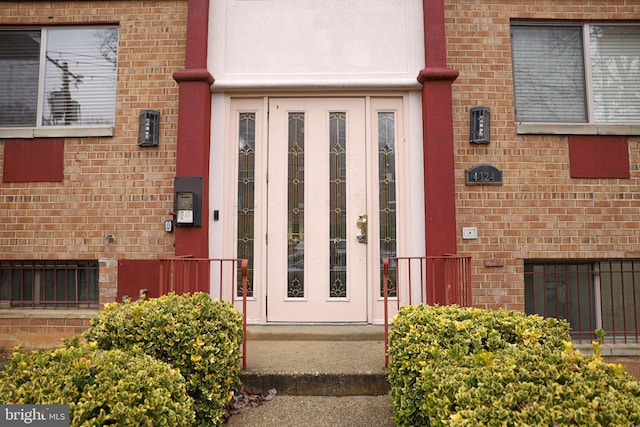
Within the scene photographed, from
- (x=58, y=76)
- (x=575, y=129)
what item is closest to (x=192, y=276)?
(x=58, y=76)

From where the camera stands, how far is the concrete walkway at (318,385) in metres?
3.30

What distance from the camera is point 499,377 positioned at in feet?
6.97

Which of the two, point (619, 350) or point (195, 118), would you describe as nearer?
point (619, 350)

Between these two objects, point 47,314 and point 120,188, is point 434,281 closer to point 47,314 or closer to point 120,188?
point 120,188

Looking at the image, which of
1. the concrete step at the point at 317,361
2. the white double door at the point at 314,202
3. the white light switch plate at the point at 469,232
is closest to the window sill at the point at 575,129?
the white light switch plate at the point at 469,232

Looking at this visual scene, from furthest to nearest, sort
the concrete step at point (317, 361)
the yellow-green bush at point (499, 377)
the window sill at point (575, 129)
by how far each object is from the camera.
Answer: the window sill at point (575, 129), the concrete step at point (317, 361), the yellow-green bush at point (499, 377)

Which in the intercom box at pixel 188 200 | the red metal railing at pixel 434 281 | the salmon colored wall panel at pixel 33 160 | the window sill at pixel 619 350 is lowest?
the window sill at pixel 619 350

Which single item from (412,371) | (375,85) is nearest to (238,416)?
(412,371)

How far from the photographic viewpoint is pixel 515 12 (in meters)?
5.19

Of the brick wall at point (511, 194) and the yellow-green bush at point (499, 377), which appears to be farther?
the brick wall at point (511, 194)

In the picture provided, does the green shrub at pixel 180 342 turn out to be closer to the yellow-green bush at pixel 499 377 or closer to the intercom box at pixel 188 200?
the yellow-green bush at pixel 499 377

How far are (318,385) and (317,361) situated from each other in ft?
0.97

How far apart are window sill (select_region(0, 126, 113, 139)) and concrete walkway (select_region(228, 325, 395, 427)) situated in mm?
3170

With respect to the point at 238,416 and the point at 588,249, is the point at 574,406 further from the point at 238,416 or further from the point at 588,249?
the point at 588,249
